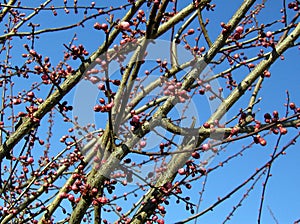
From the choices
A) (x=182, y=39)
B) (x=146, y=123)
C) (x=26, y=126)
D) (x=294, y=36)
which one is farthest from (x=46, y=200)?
(x=294, y=36)

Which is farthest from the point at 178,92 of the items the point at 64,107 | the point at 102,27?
the point at 64,107

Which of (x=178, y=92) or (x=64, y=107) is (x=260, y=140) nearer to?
(x=178, y=92)

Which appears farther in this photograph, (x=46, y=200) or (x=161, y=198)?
(x=46, y=200)

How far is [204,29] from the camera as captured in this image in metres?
2.74

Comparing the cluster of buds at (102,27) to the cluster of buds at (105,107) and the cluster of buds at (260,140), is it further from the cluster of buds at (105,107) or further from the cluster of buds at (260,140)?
the cluster of buds at (260,140)

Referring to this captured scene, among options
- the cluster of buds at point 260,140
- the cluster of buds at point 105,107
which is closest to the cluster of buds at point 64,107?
the cluster of buds at point 105,107

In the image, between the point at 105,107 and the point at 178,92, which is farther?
the point at 178,92

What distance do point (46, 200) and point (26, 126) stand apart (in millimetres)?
1136

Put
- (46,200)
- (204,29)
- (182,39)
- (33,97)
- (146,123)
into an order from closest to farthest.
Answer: (146,123) → (204,29) → (33,97) → (182,39) → (46,200)

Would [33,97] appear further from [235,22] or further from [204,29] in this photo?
[235,22]

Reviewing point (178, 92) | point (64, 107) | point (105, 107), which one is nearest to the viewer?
point (105, 107)

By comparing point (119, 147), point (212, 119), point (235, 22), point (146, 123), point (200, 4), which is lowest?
point (119, 147)

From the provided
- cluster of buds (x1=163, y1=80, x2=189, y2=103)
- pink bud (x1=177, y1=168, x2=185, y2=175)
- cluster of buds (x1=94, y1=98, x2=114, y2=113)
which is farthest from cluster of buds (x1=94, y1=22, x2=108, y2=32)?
pink bud (x1=177, y1=168, x2=185, y2=175)

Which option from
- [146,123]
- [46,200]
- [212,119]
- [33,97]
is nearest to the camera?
[146,123]
